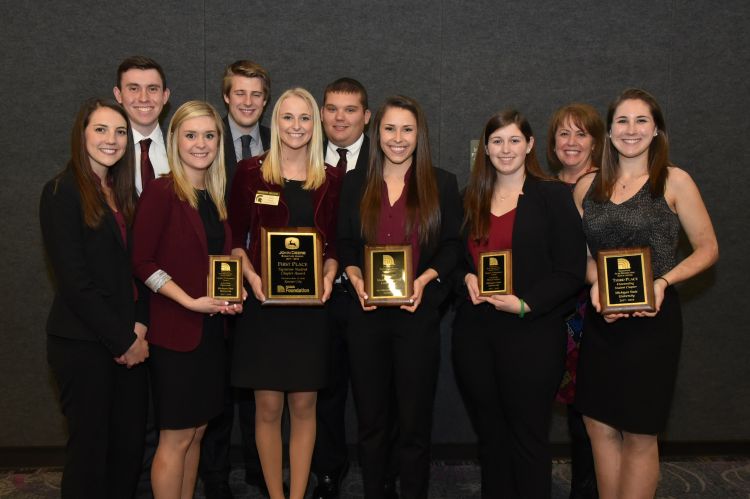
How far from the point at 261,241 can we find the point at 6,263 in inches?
93.0

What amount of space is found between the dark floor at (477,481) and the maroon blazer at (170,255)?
1506 millimetres

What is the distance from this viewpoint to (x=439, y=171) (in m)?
3.27

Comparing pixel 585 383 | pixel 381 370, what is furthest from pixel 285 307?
pixel 585 383

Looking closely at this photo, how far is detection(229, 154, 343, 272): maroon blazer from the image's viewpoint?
3.21 m

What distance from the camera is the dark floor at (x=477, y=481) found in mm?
3951

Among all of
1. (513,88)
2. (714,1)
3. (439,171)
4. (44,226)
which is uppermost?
(714,1)

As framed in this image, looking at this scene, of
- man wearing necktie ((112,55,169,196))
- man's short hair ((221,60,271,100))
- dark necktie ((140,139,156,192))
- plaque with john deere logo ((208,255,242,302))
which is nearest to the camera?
plaque with john deere logo ((208,255,242,302))

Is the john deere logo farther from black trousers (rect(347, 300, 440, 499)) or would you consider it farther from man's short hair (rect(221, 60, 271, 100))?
man's short hair (rect(221, 60, 271, 100))

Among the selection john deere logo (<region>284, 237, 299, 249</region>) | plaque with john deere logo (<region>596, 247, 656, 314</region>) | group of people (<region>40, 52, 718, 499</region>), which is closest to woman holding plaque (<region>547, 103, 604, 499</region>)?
group of people (<region>40, 52, 718, 499</region>)

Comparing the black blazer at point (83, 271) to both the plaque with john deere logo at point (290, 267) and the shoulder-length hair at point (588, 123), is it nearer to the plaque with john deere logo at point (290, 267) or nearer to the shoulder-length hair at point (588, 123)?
the plaque with john deere logo at point (290, 267)

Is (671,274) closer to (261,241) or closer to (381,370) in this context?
(381,370)

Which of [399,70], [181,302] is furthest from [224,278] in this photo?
[399,70]

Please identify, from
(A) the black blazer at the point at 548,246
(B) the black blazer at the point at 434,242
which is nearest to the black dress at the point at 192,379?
(B) the black blazer at the point at 434,242

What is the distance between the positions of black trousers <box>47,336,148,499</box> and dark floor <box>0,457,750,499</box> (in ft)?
3.92
